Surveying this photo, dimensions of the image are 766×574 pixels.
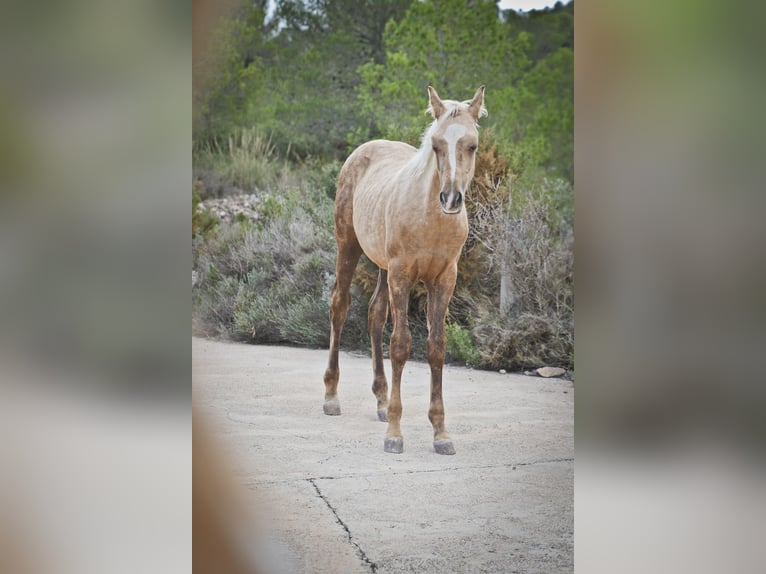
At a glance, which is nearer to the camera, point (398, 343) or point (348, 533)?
point (348, 533)

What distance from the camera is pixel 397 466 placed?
10.9ft

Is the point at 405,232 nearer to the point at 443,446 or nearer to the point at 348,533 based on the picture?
the point at 443,446

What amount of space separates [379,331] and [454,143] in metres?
0.96

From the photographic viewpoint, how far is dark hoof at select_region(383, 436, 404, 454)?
333 cm

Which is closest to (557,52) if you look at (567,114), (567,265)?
(567,114)

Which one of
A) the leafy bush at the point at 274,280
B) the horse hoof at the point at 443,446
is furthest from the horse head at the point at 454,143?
the horse hoof at the point at 443,446

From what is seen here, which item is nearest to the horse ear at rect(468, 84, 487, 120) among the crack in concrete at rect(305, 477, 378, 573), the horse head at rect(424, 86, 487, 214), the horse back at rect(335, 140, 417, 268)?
the horse head at rect(424, 86, 487, 214)

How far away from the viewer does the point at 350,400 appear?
356 centimetres

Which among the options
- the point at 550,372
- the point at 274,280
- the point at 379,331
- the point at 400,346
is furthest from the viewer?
the point at 274,280

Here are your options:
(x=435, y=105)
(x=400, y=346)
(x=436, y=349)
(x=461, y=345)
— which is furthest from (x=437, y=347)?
(x=435, y=105)
